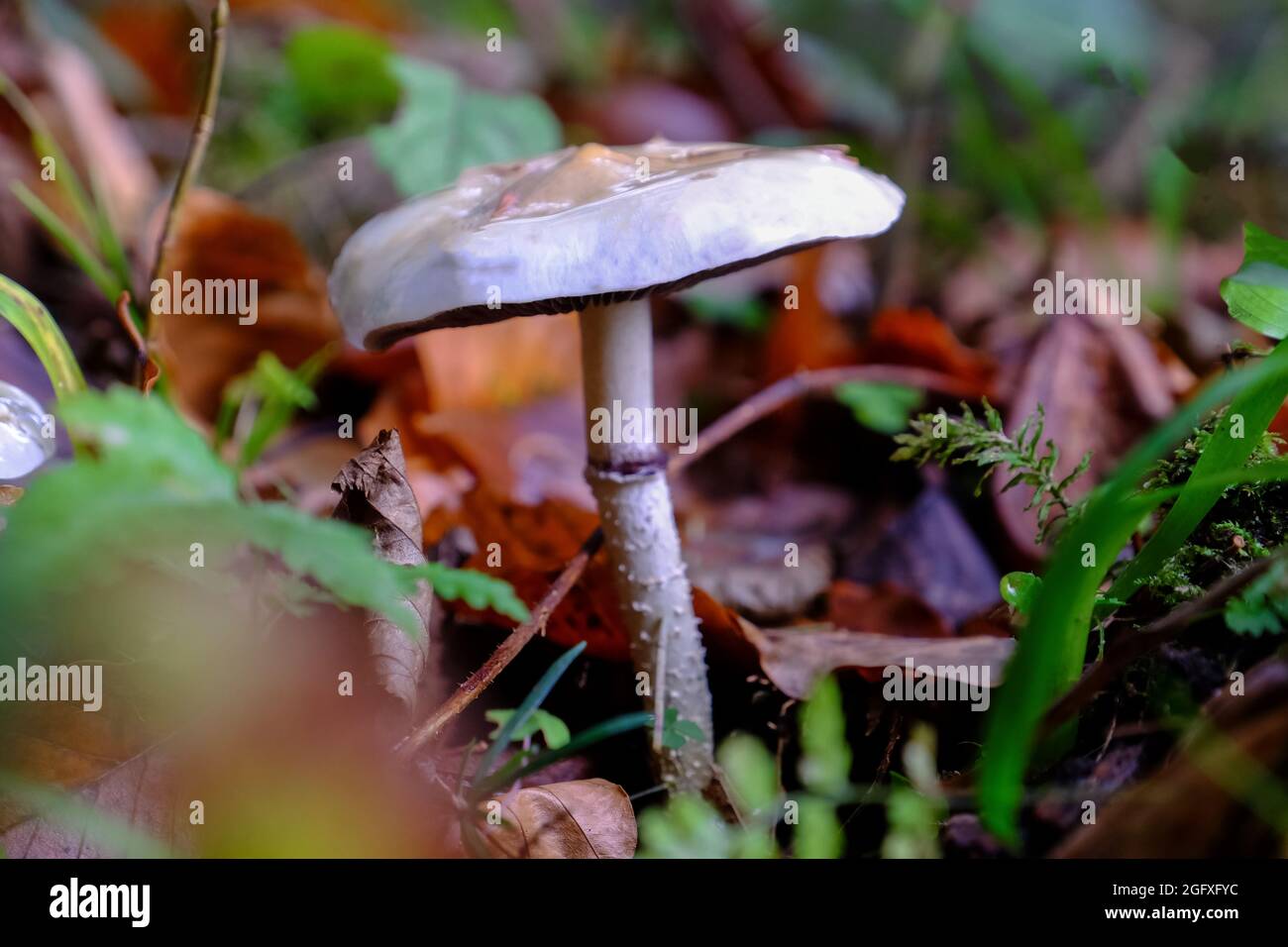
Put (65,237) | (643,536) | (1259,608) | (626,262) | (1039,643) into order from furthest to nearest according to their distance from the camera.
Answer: (65,237)
(643,536)
(626,262)
(1259,608)
(1039,643)

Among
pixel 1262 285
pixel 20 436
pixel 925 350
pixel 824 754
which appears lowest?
pixel 824 754

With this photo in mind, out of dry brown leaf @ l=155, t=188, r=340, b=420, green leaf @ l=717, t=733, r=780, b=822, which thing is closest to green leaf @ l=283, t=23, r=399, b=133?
dry brown leaf @ l=155, t=188, r=340, b=420

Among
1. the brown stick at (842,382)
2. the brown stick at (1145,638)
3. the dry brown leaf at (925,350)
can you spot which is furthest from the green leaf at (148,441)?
the dry brown leaf at (925,350)

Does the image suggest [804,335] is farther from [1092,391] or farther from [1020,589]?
[1020,589]

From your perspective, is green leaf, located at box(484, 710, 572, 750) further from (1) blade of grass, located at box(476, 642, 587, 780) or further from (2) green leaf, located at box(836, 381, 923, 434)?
(2) green leaf, located at box(836, 381, 923, 434)

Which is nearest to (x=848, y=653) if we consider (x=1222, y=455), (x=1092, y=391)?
(x=1222, y=455)
